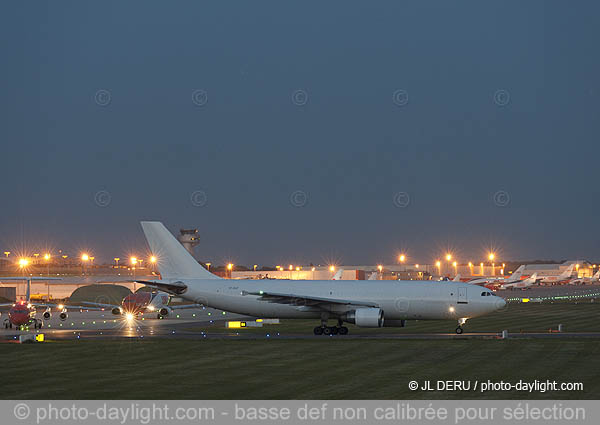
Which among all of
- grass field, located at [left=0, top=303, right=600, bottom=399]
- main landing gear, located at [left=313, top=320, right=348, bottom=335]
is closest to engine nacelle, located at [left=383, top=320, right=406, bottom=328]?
main landing gear, located at [left=313, top=320, right=348, bottom=335]

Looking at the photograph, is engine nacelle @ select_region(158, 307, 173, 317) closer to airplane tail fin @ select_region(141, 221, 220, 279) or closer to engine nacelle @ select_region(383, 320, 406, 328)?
airplane tail fin @ select_region(141, 221, 220, 279)

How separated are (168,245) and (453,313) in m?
21.4

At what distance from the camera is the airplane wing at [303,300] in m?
57.4

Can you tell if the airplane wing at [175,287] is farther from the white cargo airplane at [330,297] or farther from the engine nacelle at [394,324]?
the engine nacelle at [394,324]

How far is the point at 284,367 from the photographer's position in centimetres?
3562

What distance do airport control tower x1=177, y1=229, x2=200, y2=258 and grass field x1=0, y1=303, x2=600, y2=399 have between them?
95968 mm

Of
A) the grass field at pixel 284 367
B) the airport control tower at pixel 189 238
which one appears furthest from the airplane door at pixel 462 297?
the airport control tower at pixel 189 238

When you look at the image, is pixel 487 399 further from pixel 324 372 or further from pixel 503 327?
pixel 503 327

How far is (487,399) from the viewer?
2644 centimetres

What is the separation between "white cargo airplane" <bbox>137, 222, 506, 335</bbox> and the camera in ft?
190

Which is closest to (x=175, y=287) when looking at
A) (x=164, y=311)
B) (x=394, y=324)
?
(x=394, y=324)
